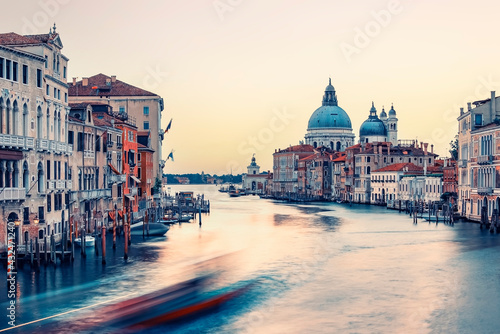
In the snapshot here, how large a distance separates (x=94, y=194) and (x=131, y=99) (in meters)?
25.2

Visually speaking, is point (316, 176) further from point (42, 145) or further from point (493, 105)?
point (42, 145)

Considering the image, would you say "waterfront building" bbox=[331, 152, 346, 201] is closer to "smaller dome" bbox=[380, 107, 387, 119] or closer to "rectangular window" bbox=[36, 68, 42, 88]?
"smaller dome" bbox=[380, 107, 387, 119]

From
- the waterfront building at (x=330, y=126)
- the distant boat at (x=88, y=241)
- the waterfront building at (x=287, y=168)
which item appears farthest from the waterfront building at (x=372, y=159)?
the distant boat at (x=88, y=241)

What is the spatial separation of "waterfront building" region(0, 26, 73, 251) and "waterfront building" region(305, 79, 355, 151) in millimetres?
114051

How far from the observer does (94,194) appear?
1560 inches

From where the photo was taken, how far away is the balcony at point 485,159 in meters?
47.0

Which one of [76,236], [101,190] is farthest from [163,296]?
[101,190]

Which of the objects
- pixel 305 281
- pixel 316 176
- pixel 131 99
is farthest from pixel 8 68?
pixel 316 176

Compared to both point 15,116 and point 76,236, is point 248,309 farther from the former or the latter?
point 76,236

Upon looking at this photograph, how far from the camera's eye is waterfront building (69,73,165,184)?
6238 centimetres

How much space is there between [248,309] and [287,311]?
1216 mm

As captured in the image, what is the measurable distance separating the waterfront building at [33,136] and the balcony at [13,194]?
0.13 ft

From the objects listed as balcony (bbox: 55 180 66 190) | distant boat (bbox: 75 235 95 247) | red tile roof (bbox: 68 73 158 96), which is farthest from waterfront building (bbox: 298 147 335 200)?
balcony (bbox: 55 180 66 190)

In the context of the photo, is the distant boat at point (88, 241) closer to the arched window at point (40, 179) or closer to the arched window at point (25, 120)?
the arched window at point (40, 179)
